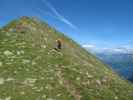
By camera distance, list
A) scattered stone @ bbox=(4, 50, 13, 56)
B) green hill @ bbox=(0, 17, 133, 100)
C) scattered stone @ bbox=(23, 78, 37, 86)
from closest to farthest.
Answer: green hill @ bbox=(0, 17, 133, 100) → scattered stone @ bbox=(23, 78, 37, 86) → scattered stone @ bbox=(4, 50, 13, 56)

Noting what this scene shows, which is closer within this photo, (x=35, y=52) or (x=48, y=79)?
(x=48, y=79)

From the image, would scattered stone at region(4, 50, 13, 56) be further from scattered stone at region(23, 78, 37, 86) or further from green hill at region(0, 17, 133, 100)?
scattered stone at region(23, 78, 37, 86)

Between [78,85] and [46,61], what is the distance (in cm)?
451

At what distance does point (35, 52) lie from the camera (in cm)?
2222

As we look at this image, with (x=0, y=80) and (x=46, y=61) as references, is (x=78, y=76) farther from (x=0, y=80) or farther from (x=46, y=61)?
(x=0, y=80)

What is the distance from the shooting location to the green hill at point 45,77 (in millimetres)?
16516

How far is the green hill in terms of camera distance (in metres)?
16.5

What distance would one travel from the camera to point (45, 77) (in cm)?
1841

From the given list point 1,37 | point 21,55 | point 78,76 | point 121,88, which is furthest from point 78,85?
point 1,37

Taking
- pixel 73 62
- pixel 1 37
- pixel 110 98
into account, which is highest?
pixel 1 37

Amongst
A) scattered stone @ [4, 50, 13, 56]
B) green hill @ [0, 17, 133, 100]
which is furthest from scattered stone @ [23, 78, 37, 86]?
scattered stone @ [4, 50, 13, 56]

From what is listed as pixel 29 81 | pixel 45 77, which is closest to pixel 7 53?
pixel 29 81

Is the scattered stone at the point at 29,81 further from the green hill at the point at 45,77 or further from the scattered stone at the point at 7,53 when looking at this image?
the scattered stone at the point at 7,53

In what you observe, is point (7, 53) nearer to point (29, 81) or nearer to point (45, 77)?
point (29, 81)
